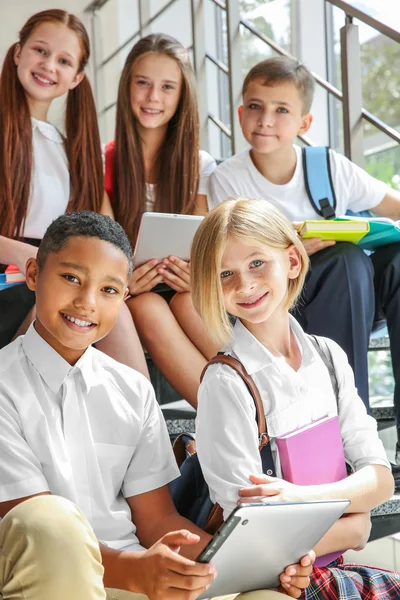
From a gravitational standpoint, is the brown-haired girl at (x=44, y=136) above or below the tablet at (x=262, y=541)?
above

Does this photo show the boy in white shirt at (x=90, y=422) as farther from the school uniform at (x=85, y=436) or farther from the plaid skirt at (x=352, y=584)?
the plaid skirt at (x=352, y=584)

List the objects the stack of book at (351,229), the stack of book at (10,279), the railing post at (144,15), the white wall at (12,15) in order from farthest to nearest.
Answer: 1. the white wall at (12,15)
2. the railing post at (144,15)
3. the stack of book at (351,229)
4. the stack of book at (10,279)

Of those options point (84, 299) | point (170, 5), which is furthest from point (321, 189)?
point (170, 5)

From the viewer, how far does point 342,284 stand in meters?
2.12

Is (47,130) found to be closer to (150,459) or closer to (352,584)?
(150,459)

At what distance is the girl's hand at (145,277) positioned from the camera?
2041 mm

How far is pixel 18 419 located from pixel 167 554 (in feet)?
1.16

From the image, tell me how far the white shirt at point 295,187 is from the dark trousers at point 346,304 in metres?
0.30

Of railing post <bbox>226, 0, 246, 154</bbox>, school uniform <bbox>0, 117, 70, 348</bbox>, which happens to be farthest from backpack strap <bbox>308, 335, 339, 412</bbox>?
railing post <bbox>226, 0, 246, 154</bbox>

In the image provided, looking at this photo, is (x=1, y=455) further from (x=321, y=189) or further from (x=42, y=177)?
(x=321, y=189)

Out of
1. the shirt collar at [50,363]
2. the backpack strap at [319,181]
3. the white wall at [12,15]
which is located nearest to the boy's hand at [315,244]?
the backpack strap at [319,181]

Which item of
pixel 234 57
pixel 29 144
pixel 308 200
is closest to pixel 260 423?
pixel 308 200

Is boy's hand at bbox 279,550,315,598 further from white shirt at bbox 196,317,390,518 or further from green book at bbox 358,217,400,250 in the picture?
green book at bbox 358,217,400,250

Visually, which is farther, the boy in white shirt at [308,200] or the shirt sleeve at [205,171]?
the shirt sleeve at [205,171]
